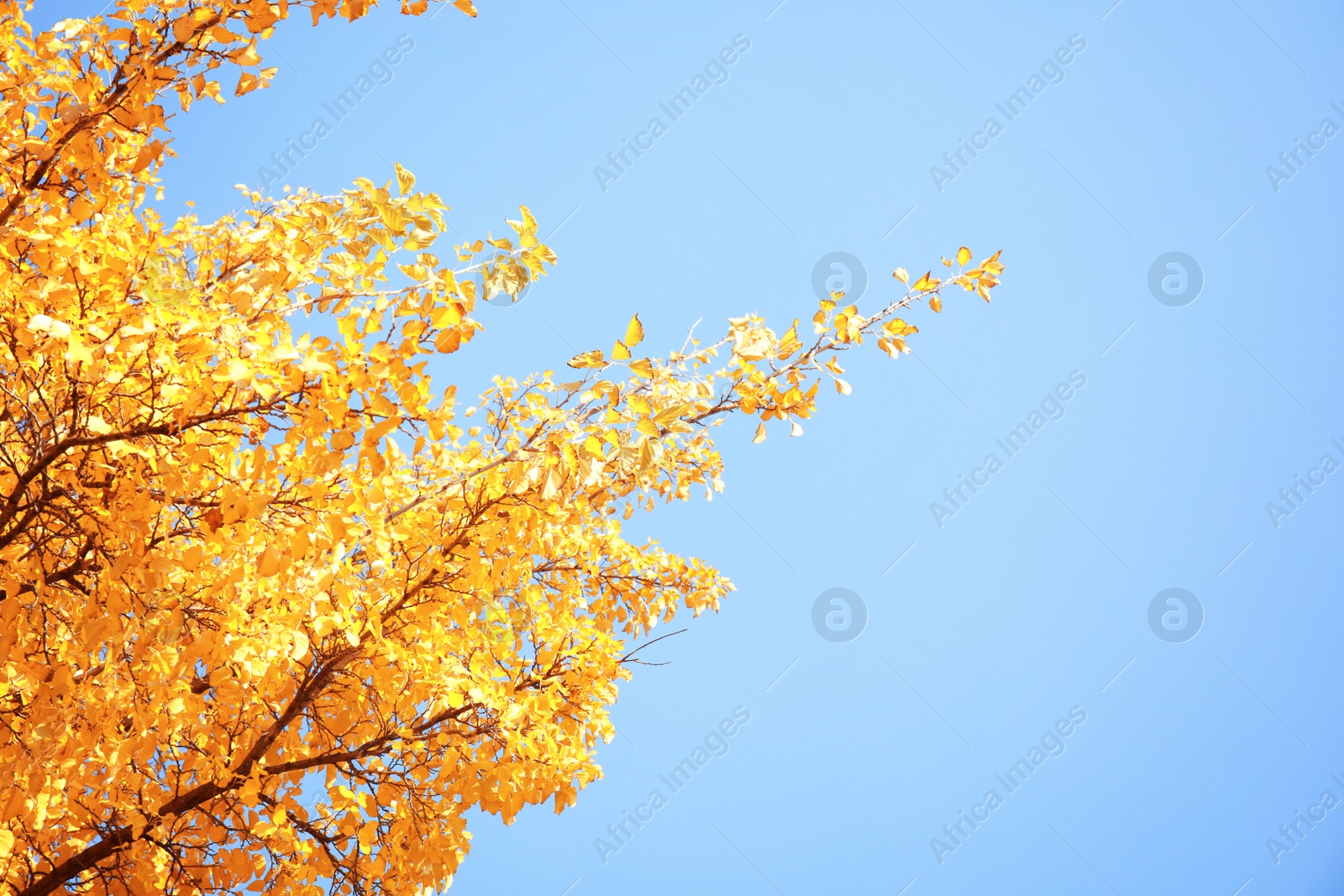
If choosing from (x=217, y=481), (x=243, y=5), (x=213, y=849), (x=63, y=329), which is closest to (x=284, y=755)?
(x=213, y=849)

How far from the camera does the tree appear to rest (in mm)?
1599

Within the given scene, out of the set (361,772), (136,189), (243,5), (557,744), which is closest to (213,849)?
(361,772)

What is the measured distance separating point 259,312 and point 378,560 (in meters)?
0.76

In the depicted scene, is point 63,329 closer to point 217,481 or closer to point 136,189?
point 217,481

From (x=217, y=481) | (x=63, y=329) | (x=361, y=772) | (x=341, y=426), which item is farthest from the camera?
(x=361, y=772)

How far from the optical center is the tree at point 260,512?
1.60 metres

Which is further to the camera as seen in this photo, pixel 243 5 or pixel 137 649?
pixel 243 5

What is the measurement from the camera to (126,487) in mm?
1727

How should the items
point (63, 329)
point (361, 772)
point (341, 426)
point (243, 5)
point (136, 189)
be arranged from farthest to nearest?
point (136, 189)
point (361, 772)
point (243, 5)
point (341, 426)
point (63, 329)

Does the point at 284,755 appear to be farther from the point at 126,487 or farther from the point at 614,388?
the point at 614,388

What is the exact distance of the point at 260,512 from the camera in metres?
1.52

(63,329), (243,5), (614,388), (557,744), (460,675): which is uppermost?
(243,5)

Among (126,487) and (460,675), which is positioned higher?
(126,487)

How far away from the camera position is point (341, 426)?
1.59m
